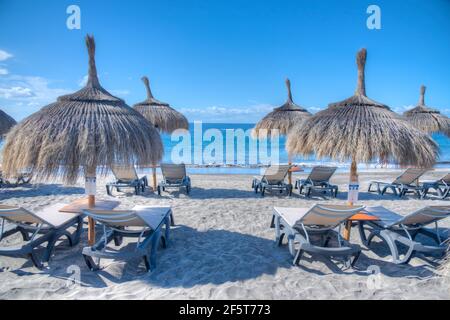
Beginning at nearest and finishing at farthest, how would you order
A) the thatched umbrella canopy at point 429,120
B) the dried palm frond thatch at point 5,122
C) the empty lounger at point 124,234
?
the empty lounger at point 124,234
the dried palm frond thatch at point 5,122
the thatched umbrella canopy at point 429,120

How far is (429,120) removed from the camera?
29.5 feet

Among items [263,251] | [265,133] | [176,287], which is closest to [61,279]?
[176,287]

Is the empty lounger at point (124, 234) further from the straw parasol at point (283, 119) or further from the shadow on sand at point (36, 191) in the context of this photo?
the straw parasol at point (283, 119)

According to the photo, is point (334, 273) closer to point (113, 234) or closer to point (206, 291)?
point (206, 291)

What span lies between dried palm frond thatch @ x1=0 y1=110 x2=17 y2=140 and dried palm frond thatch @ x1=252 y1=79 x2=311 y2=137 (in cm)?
776

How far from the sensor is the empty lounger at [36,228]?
2.90m

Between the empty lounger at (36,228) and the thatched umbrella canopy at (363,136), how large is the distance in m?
3.72

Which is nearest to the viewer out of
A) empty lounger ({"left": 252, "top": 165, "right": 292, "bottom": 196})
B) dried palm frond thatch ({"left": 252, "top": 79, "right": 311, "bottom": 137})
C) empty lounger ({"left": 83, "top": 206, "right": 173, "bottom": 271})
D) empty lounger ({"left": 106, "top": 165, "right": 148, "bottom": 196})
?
empty lounger ({"left": 83, "top": 206, "right": 173, "bottom": 271})

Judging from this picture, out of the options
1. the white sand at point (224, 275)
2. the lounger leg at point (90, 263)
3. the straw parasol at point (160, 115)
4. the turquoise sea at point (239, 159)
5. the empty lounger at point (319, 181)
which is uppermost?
the straw parasol at point (160, 115)

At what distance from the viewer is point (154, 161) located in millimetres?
3709

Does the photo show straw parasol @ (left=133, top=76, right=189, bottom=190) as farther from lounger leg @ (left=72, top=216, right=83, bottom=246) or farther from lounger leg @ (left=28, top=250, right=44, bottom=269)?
lounger leg @ (left=28, top=250, right=44, bottom=269)

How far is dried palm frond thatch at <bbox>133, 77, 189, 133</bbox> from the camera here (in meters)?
7.77

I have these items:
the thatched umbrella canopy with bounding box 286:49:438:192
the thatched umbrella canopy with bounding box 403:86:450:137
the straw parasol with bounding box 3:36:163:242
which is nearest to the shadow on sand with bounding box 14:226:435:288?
the straw parasol with bounding box 3:36:163:242

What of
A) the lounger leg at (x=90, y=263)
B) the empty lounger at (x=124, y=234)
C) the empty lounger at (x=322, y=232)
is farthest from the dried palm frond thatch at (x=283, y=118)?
the lounger leg at (x=90, y=263)
